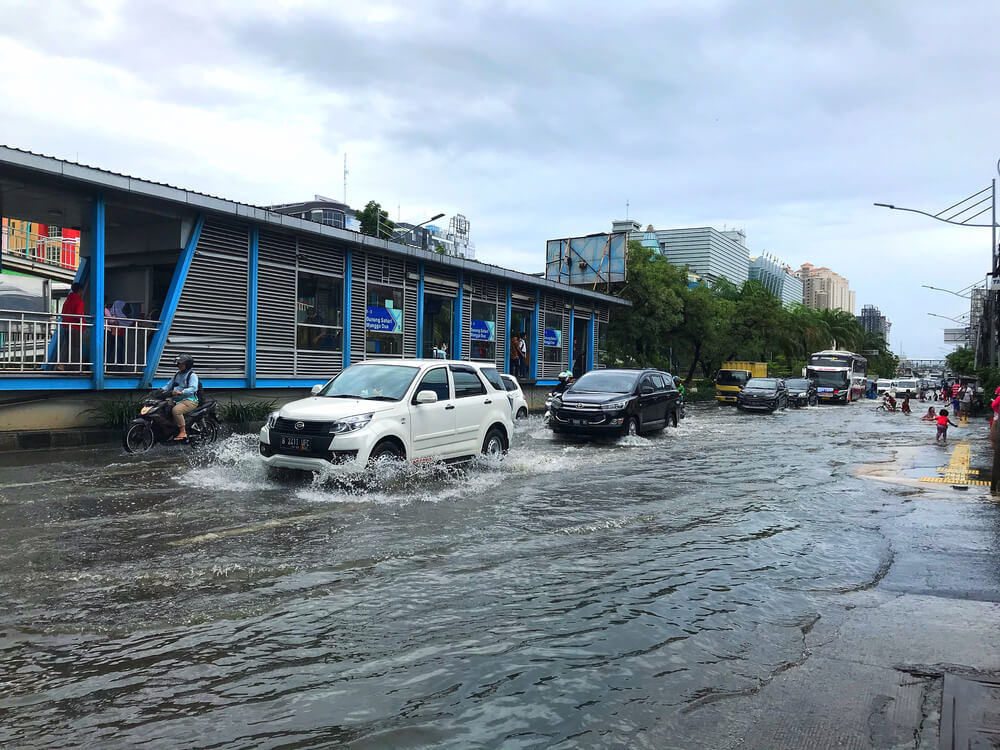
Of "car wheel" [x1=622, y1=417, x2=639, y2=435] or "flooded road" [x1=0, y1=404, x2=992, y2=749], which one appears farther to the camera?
"car wheel" [x1=622, y1=417, x2=639, y2=435]

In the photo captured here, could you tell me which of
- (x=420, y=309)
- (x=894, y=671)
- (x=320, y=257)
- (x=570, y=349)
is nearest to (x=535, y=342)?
(x=570, y=349)

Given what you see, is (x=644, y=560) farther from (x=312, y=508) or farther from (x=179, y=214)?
(x=179, y=214)

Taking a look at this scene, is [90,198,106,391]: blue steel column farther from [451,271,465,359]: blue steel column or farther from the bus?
the bus

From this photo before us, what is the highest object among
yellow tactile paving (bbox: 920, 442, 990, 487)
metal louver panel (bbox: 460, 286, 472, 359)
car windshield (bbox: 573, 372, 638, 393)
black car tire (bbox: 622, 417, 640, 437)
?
metal louver panel (bbox: 460, 286, 472, 359)

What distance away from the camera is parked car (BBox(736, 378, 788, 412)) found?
107 ft

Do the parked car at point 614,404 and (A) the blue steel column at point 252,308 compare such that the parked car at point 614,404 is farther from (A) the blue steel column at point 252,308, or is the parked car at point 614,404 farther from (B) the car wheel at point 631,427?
(A) the blue steel column at point 252,308

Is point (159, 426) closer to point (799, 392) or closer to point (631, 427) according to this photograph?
point (631, 427)

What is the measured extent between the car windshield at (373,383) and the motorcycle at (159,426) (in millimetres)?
3378

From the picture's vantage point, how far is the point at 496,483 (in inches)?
410

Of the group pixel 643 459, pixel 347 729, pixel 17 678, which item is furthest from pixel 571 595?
pixel 643 459

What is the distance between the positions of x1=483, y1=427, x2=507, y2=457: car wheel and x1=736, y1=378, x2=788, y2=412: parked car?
75.1 ft

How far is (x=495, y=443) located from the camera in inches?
468

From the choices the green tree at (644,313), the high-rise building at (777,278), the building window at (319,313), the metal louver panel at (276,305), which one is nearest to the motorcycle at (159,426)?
the metal louver panel at (276,305)

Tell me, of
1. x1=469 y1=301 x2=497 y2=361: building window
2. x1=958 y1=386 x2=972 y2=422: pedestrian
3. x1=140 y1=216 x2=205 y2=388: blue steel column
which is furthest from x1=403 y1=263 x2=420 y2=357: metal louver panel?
x1=958 y1=386 x2=972 y2=422: pedestrian
